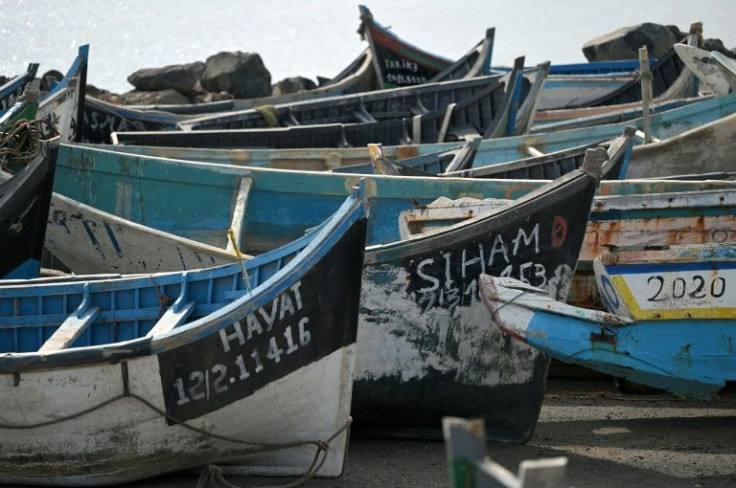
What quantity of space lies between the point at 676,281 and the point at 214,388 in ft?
8.63

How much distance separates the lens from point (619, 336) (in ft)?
22.7

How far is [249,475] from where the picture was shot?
265 inches

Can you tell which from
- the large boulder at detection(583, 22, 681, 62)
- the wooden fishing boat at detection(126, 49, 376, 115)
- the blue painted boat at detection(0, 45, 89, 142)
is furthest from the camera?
the large boulder at detection(583, 22, 681, 62)

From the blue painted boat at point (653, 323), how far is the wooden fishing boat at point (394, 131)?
6979mm

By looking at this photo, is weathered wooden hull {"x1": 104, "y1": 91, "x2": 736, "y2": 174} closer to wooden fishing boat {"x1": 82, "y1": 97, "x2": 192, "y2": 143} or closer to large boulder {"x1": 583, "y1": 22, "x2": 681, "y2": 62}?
wooden fishing boat {"x1": 82, "y1": 97, "x2": 192, "y2": 143}

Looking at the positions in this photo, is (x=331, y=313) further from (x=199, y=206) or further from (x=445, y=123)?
(x=445, y=123)

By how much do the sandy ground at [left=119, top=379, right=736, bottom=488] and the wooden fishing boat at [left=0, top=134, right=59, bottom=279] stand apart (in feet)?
7.65

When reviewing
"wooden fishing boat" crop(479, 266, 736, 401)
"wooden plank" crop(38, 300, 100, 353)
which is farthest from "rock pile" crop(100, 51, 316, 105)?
"wooden fishing boat" crop(479, 266, 736, 401)

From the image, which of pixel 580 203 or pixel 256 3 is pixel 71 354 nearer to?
pixel 580 203

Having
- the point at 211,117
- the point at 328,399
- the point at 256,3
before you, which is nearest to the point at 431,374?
the point at 328,399

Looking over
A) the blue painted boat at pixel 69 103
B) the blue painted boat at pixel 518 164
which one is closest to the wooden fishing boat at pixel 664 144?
the blue painted boat at pixel 518 164

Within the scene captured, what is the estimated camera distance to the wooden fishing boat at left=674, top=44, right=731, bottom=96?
42.1 ft

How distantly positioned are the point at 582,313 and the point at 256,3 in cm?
4724

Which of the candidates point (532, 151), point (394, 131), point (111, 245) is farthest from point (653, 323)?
point (394, 131)
